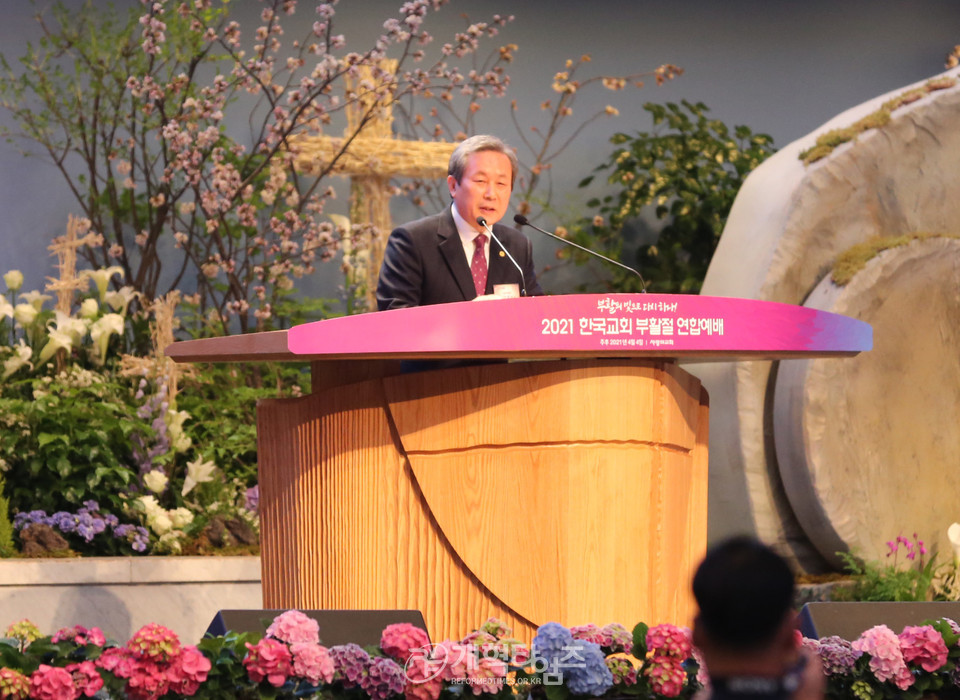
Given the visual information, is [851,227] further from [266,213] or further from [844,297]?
[266,213]

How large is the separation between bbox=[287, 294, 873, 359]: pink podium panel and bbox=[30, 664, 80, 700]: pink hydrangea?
2.07ft

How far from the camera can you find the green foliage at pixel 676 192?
A: 18.8ft

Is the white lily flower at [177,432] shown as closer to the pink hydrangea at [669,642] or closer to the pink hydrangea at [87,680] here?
the pink hydrangea at [87,680]

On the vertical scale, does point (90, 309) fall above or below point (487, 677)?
above

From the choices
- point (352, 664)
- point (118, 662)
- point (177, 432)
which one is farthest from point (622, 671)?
point (177, 432)

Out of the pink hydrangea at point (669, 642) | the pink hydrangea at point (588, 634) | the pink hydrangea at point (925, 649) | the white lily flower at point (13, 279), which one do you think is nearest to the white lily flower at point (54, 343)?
the white lily flower at point (13, 279)

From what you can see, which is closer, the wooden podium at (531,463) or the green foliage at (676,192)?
the wooden podium at (531,463)

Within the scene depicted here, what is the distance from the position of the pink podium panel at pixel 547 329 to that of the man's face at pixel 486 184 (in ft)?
1.90

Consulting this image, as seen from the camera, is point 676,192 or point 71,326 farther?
point 676,192

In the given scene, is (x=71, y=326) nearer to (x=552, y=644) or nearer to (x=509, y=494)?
(x=509, y=494)

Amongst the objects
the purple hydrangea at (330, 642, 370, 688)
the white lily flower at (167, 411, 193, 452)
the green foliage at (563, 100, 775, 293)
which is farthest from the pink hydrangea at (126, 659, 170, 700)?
the green foliage at (563, 100, 775, 293)

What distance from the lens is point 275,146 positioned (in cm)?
534

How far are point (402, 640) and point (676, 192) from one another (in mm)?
4262

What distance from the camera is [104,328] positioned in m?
4.69
